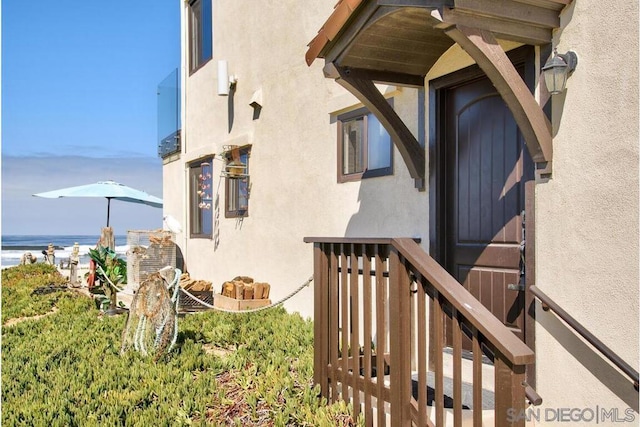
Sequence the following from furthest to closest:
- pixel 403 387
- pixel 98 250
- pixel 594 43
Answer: pixel 98 250 → pixel 594 43 → pixel 403 387

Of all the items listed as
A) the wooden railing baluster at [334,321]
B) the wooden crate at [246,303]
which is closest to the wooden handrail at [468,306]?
the wooden railing baluster at [334,321]

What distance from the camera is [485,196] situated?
443cm

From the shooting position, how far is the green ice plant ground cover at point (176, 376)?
3.97 m

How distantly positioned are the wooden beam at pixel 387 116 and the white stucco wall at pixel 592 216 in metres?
1.40

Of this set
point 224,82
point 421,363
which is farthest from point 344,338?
point 224,82

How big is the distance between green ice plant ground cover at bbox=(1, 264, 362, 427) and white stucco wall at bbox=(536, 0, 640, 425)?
1490 millimetres

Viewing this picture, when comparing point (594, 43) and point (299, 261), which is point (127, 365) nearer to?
point (299, 261)

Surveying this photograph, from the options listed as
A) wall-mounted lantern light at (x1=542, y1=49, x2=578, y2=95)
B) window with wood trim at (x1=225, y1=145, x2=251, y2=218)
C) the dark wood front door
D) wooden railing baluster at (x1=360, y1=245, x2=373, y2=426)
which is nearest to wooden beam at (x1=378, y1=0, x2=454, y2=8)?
wall-mounted lantern light at (x1=542, y1=49, x2=578, y2=95)

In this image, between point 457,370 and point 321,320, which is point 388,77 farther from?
point 457,370

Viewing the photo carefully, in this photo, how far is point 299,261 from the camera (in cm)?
727

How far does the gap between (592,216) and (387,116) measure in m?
2.03

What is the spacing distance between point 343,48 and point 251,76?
477 centimetres

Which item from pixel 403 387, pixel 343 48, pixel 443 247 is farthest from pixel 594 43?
pixel 403 387

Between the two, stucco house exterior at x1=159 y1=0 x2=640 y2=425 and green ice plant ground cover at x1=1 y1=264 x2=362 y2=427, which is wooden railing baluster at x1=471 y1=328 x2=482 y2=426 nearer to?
stucco house exterior at x1=159 y1=0 x2=640 y2=425
